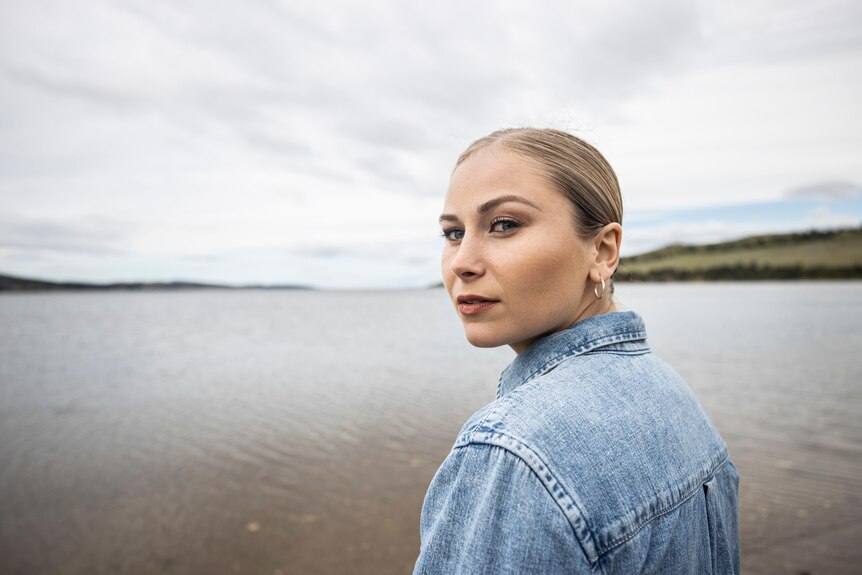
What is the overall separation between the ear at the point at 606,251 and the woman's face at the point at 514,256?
1.0 inches

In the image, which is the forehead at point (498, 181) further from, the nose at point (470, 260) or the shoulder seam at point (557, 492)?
the shoulder seam at point (557, 492)

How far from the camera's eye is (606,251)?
66.7 inches

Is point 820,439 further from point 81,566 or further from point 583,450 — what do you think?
point 81,566

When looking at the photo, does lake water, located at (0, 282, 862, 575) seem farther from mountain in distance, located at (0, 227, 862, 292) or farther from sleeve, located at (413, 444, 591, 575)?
mountain in distance, located at (0, 227, 862, 292)

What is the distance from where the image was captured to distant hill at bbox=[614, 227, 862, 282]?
96.7 metres

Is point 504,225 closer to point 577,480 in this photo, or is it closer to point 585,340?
point 585,340

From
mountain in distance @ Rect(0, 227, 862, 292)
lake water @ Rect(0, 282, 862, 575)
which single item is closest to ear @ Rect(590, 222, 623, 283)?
lake water @ Rect(0, 282, 862, 575)

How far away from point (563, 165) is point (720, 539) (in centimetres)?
125

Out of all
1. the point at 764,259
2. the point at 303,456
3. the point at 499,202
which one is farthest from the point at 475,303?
the point at 764,259

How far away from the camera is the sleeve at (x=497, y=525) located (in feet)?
3.36

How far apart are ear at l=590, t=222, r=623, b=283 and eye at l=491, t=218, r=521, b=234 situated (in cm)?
28

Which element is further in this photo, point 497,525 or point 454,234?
point 454,234

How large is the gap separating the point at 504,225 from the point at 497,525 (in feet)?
2.87

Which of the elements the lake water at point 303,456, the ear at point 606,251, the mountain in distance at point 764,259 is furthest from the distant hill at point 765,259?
the ear at point 606,251
